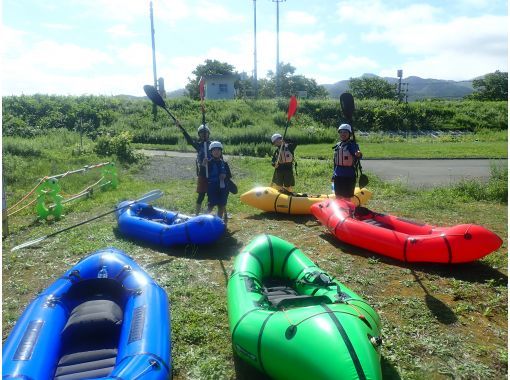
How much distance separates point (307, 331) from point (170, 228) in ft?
11.4

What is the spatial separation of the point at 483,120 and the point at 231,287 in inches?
1121

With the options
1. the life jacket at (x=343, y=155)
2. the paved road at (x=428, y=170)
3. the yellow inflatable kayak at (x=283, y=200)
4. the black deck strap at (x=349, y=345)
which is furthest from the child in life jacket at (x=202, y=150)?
the paved road at (x=428, y=170)

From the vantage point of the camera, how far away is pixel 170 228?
5.72m

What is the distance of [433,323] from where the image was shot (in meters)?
3.77

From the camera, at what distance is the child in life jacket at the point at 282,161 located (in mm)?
7727

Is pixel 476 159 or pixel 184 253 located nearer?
pixel 184 253

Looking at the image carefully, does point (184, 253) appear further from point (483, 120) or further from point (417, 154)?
point (483, 120)

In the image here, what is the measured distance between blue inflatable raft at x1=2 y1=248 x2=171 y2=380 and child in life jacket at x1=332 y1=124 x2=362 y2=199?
362 centimetres

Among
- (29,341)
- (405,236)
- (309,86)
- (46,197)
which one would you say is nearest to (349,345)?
(29,341)

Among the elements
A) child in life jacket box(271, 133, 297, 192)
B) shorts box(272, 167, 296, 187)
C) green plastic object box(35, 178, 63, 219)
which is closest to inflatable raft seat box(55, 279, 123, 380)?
green plastic object box(35, 178, 63, 219)

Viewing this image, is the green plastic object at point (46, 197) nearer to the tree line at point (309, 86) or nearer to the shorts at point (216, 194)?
the shorts at point (216, 194)

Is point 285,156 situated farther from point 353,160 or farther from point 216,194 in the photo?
point 216,194

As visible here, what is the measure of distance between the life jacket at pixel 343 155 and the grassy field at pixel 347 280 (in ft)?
3.81

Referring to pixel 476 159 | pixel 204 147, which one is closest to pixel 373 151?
pixel 476 159
